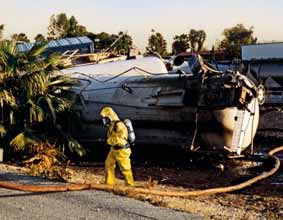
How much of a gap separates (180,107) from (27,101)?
3.83 metres

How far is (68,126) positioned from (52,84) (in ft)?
4.46

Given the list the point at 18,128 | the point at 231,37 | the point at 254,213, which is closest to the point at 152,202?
the point at 254,213

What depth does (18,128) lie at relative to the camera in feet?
46.9

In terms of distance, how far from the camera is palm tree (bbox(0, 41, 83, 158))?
14.1m

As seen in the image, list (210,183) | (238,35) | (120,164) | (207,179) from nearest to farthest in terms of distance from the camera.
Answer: (120,164)
(210,183)
(207,179)
(238,35)

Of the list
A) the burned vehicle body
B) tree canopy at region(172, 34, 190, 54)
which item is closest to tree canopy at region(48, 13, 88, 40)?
tree canopy at region(172, 34, 190, 54)

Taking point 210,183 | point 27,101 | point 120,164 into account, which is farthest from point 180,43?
point 120,164

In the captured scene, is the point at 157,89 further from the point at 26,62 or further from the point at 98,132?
the point at 26,62

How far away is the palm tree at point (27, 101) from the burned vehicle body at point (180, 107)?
163 centimetres

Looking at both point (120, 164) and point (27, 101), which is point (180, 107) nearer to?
point (27, 101)

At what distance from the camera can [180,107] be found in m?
15.3

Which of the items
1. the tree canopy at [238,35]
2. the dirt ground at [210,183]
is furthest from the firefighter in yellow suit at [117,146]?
the tree canopy at [238,35]

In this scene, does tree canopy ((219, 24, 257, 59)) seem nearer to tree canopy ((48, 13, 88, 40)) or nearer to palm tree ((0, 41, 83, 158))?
tree canopy ((48, 13, 88, 40))

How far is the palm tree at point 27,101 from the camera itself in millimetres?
14141
